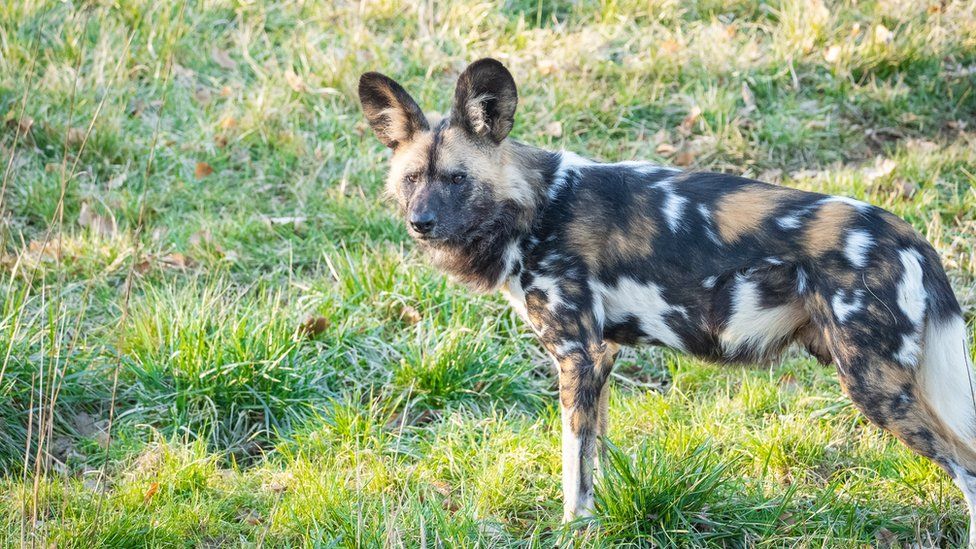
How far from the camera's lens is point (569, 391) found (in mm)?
2961

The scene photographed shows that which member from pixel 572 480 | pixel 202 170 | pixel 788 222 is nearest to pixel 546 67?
pixel 202 170

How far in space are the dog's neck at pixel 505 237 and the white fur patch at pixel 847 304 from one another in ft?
3.14

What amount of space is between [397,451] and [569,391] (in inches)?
28.9

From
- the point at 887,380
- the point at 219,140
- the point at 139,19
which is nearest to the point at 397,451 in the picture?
the point at 887,380

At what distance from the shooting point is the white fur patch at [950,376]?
274cm

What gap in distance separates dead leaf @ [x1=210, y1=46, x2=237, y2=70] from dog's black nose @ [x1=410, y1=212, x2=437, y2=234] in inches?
137

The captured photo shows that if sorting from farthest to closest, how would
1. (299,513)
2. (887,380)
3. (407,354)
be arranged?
(407,354)
(299,513)
(887,380)

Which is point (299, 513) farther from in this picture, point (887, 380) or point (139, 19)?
point (139, 19)

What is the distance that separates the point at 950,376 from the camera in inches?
109

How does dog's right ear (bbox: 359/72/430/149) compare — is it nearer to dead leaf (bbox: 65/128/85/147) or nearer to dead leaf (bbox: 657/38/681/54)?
dead leaf (bbox: 65/128/85/147)

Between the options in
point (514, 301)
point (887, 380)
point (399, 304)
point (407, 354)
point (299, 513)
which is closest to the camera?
point (887, 380)

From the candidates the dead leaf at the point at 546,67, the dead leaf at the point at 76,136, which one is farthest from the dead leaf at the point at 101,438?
the dead leaf at the point at 546,67

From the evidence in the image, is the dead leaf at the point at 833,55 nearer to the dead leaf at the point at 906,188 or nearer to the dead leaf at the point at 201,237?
the dead leaf at the point at 906,188

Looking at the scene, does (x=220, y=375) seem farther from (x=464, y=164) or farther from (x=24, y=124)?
(x=24, y=124)
